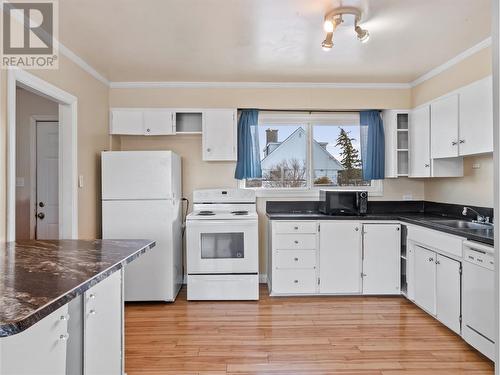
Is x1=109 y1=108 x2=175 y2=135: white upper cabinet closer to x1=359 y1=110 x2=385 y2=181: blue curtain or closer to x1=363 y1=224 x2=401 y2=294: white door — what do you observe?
x1=359 y1=110 x2=385 y2=181: blue curtain

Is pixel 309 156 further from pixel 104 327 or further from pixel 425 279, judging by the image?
pixel 104 327

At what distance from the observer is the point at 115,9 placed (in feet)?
7.66

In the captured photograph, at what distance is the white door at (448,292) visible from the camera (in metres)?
2.63

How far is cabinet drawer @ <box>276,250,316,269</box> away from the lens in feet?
12.0

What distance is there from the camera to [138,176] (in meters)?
3.45

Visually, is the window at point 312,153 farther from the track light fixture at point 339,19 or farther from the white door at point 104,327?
the white door at point 104,327

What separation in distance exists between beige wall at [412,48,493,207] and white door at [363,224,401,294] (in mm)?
700

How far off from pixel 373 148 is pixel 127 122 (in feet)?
9.55

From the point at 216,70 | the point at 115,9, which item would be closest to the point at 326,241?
the point at 216,70

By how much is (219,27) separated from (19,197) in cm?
301

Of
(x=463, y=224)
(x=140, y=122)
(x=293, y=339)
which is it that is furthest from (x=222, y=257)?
(x=463, y=224)

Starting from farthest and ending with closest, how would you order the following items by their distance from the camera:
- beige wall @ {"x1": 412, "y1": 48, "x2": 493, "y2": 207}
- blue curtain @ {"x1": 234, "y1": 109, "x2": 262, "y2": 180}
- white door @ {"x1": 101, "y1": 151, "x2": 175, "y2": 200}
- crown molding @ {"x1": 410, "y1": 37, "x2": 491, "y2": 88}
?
1. blue curtain @ {"x1": 234, "y1": 109, "x2": 262, "y2": 180}
2. white door @ {"x1": 101, "y1": 151, "x2": 175, "y2": 200}
3. beige wall @ {"x1": 412, "y1": 48, "x2": 493, "y2": 207}
4. crown molding @ {"x1": 410, "y1": 37, "x2": 491, "y2": 88}

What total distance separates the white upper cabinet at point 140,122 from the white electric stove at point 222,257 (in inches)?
43.9

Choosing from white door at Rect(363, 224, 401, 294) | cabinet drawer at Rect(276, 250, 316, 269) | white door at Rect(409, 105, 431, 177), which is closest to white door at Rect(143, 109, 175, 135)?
cabinet drawer at Rect(276, 250, 316, 269)
